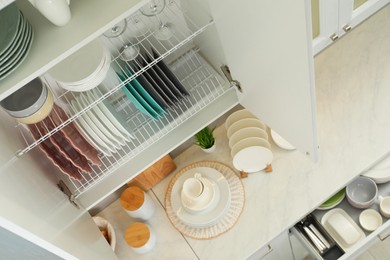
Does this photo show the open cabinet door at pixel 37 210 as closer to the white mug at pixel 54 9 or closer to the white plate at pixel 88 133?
the white plate at pixel 88 133

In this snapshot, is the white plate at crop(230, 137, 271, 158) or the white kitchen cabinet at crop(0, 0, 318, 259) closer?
the white kitchen cabinet at crop(0, 0, 318, 259)

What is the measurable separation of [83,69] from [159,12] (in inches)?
→ 11.8

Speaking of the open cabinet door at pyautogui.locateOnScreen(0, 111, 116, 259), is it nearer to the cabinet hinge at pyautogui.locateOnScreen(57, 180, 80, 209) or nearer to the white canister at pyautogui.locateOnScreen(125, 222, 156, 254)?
the cabinet hinge at pyautogui.locateOnScreen(57, 180, 80, 209)

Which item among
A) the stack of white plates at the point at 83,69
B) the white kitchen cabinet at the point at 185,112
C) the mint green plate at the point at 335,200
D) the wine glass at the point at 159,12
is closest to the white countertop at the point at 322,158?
the mint green plate at the point at 335,200

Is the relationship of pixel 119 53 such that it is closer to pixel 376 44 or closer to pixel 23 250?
pixel 23 250

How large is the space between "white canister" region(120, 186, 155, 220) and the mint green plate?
0.66 m

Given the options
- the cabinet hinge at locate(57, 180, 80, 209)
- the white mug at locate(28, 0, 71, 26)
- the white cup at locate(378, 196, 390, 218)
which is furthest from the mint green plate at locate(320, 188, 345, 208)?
the white mug at locate(28, 0, 71, 26)

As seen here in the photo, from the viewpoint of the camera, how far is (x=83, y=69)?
1.27 meters

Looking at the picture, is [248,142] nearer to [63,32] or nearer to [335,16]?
[335,16]

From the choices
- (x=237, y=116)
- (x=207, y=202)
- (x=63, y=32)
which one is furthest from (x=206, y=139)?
(x=63, y=32)

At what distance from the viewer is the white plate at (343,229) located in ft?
5.90

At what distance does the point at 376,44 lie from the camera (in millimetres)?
1995

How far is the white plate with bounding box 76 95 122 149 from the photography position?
1383 mm

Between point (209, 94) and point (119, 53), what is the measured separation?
1.03 ft
